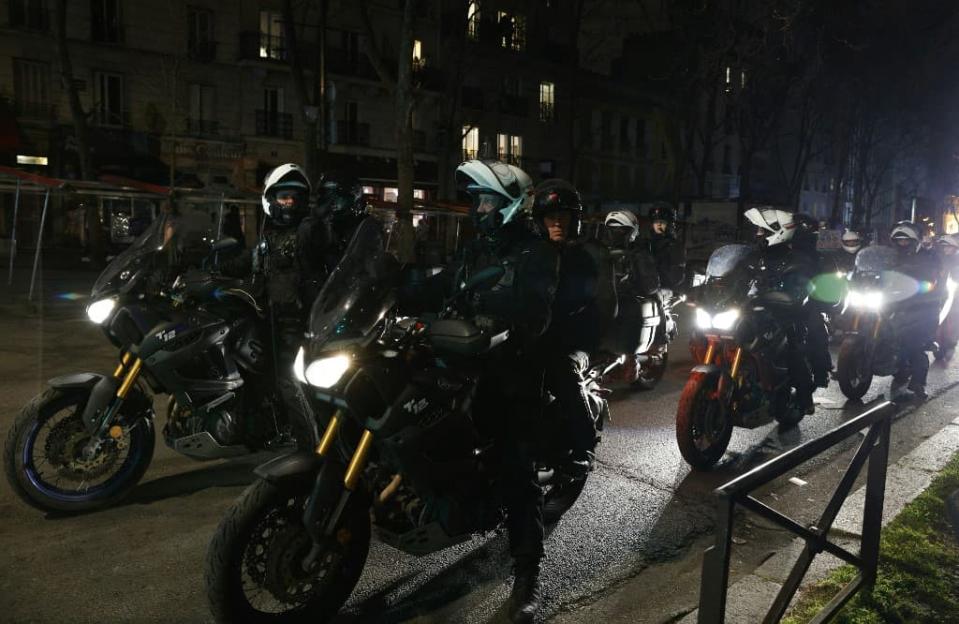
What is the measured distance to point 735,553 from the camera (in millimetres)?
4258

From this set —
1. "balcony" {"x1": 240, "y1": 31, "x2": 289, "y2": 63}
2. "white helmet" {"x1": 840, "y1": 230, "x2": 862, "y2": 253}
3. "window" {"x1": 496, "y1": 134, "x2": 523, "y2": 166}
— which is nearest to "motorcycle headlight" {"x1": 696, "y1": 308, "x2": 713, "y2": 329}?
"white helmet" {"x1": 840, "y1": 230, "x2": 862, "y2": 253}

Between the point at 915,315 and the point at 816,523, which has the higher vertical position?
the point at 915,315

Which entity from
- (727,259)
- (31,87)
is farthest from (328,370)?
(31,87)

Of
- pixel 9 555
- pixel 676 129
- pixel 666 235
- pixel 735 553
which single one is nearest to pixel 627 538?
pixel 735 553

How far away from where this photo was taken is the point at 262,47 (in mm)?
33812

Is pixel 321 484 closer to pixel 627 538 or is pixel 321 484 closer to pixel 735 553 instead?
pixel 627 538

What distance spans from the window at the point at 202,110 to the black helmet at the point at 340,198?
2916cm

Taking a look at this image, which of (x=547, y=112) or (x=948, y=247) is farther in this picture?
(x=547, y=112)

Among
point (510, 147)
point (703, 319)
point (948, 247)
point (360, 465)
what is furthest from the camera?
point (510, 147)

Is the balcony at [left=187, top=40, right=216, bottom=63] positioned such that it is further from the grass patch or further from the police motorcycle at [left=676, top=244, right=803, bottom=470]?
the grass patch

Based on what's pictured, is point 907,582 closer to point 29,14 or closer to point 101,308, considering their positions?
point 101,308

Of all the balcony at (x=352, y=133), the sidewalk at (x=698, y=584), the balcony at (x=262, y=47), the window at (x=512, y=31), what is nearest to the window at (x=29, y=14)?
the balcony at (x=262, y=47)

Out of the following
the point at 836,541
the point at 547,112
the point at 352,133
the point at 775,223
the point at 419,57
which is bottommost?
the point at 836,541

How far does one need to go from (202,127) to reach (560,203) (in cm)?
3166
